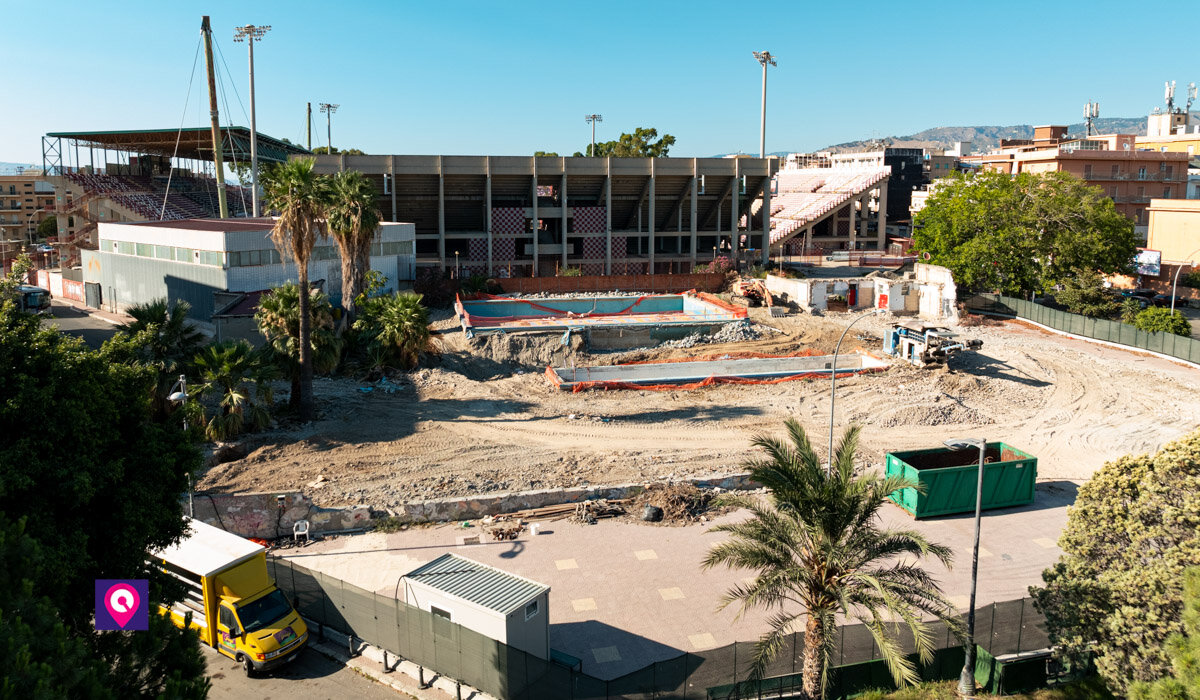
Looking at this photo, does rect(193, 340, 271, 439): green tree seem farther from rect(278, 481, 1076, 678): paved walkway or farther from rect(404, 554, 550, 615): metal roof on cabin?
rect(404, 554, 550, 615): metal roof on cabin

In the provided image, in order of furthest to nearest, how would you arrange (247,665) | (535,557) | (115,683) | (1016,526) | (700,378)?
(700,378), (1016,526), (535,557), (247,665), (115,683)

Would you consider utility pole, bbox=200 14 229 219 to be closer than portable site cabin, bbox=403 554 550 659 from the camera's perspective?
No

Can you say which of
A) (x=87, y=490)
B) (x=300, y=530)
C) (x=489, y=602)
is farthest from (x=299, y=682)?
(x=300, y=530)

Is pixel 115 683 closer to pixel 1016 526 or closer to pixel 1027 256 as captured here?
pixel 1016 526

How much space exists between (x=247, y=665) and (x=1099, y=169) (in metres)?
82.1

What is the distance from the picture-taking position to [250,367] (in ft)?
89.7

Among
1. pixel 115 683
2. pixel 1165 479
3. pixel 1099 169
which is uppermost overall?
pixel 1099 169

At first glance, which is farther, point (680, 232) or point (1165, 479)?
point (680, 232)

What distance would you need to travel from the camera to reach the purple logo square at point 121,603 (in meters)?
12.6

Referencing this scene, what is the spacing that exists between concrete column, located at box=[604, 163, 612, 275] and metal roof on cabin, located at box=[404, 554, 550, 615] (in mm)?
49067

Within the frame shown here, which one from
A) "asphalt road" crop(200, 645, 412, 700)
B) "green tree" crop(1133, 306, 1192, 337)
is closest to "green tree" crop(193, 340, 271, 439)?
"asphalt road" crop(200, 645, 412, 700)

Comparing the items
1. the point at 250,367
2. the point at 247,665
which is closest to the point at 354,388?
the point at 250,367

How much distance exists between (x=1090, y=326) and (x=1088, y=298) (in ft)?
13.4

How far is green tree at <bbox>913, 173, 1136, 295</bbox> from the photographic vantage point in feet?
171
